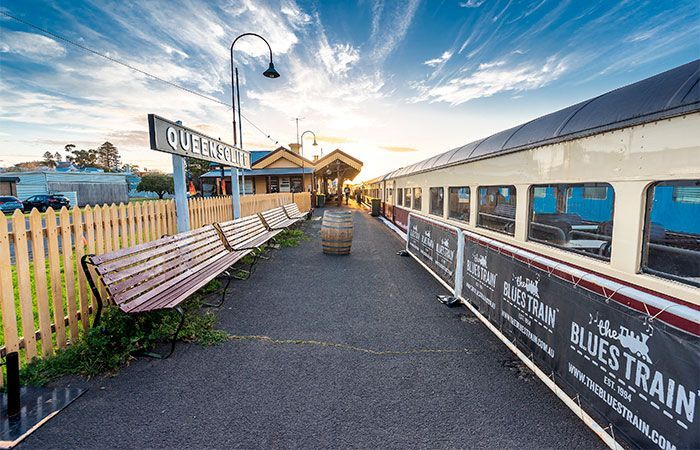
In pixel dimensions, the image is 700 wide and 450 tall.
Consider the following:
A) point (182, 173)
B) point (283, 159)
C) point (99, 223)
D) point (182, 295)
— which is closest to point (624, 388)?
point (182, 295)

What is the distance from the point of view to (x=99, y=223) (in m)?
3.89

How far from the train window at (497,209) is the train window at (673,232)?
1.54 metres

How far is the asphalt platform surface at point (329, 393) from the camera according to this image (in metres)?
2.27

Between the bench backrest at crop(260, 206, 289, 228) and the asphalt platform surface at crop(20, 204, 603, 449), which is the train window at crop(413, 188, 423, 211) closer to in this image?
the bench backrest at crop(260, 206, 289, 228)

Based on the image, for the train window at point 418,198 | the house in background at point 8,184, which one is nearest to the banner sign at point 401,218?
the train window at point 418,198

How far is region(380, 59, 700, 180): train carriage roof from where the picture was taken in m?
2.17

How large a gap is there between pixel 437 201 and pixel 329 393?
19.2ft

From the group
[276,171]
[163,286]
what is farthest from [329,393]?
[276,171]

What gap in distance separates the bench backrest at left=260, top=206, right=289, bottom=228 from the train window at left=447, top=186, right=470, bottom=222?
5.44m

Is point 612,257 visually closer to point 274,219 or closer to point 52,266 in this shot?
point 52,266

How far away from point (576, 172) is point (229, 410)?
12.1ft

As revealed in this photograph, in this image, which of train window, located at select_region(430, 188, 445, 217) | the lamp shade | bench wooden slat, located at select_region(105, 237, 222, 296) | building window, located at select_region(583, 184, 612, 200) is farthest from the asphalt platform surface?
the lamp shade

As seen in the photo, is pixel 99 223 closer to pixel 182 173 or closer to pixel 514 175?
pixel 182 173

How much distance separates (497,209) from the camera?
480 cm
